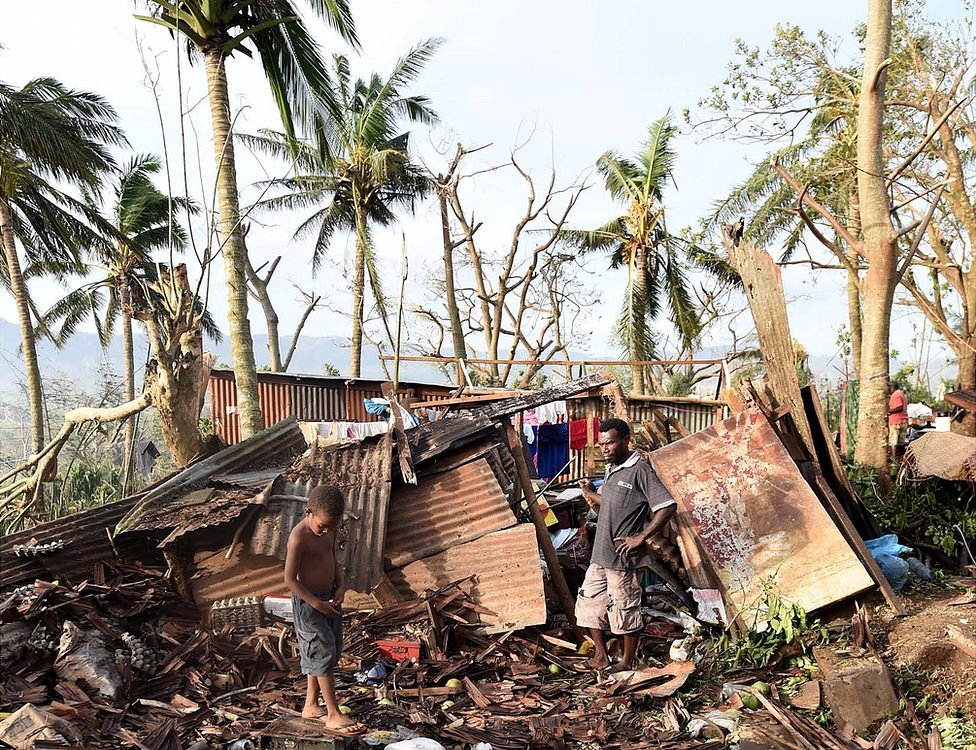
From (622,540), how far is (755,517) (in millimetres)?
1537

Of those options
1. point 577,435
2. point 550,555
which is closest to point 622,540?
point 550,555

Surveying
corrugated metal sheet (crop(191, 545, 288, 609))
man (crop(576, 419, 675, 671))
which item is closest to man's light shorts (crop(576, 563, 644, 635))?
man (crop(576, 419, 675, 671))

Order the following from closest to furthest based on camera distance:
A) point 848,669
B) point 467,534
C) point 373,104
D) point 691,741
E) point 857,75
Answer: point 691,741 < point 848,669 < point 467,534 < point 857,75 < point 373,104

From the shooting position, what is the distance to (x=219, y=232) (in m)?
9.66

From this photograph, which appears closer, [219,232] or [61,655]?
[61,655]

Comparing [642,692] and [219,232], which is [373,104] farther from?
[642,692]

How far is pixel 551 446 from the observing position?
48.4ft

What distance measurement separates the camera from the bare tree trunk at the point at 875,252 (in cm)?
901

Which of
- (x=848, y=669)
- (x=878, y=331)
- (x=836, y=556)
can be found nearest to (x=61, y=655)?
(x=848, y=669)

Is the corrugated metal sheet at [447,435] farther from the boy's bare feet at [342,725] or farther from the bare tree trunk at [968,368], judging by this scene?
the bare tree trunk at [968,368]

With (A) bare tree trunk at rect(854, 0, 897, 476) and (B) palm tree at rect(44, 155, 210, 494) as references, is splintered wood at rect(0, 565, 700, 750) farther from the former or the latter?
(B) palm tree at rect(44, 155, 210, 494)

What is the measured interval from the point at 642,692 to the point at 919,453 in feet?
16.1

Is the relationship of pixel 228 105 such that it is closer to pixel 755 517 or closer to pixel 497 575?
pixel 497 575

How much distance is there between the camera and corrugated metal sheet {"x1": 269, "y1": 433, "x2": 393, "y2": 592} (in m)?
5.85
